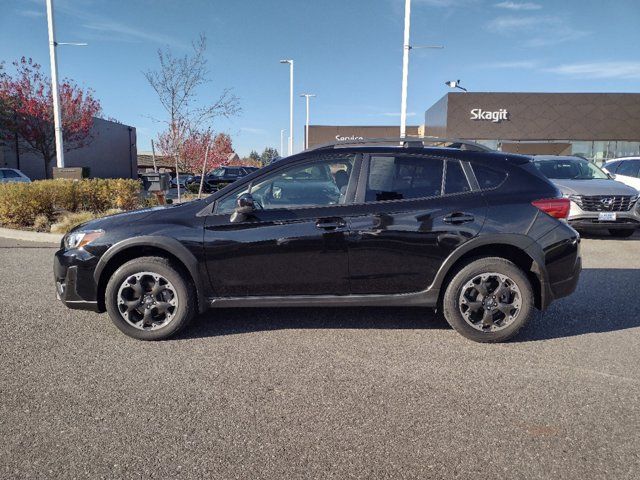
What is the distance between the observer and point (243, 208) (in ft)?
12.6

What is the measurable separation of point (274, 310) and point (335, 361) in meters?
1.46

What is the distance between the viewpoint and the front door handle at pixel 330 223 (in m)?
3.90

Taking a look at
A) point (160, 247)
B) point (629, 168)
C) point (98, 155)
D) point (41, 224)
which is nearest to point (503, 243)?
point (160, 247)

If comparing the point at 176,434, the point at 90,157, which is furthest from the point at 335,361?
the point at 90,157

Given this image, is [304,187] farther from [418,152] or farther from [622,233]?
[622,233]

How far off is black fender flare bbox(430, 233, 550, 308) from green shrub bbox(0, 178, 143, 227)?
32.1 ft

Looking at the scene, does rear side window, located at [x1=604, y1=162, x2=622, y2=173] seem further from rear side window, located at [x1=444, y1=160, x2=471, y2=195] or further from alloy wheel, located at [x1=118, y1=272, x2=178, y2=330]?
alloy wheel, located at [x1=118, y1=272, x2=178, y2=330]

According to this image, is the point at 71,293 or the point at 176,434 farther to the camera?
the point at 71,293

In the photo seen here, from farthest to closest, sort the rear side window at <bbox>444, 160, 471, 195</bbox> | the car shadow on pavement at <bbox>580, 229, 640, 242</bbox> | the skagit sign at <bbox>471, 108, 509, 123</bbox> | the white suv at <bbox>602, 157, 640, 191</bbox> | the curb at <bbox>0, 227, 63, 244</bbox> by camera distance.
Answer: the skagit sign at <bbox>471, 108, 509, 123</bbox>
the white suv at <bbox>602, 157, 640, 191</bbox>
the car shadow on pavement at <bbox>580, 229, 640, 242</bbox>
the curb at <bbox>0, 227, 63, 244</bbox>
the rear side window at <bbox>444, 160, 471, 195</bbox>

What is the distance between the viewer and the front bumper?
396 centimetres

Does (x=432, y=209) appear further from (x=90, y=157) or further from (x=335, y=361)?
(x=90, y=157)

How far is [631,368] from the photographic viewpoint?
11.6 ft

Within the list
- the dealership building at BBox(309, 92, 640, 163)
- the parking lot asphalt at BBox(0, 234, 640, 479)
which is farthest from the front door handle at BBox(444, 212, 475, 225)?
the dealership building at BBox(309, 92, 640, 163)

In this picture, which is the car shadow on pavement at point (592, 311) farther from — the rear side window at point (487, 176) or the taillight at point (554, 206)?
the rear side window at point (487, 176)
